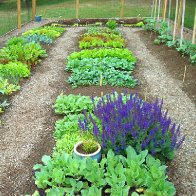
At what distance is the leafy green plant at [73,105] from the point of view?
17.5 ft

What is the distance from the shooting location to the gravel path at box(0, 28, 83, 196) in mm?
3969

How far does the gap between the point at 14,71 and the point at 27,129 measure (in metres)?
2.43

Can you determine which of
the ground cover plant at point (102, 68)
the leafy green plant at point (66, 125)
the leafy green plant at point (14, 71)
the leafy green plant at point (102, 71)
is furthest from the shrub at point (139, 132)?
the leafy green plant at point (14, 71)

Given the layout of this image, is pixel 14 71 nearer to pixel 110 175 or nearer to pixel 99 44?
pixel 99 44

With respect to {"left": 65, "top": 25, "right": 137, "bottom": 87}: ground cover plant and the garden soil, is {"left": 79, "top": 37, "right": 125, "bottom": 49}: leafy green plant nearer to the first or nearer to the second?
the garden soil

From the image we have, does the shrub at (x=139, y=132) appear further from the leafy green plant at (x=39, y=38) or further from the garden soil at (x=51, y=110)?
the leafy green plant at (x=39, y=38)

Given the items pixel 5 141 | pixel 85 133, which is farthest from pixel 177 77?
pixel 5 141

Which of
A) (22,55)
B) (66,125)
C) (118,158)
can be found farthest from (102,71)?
(118,158)

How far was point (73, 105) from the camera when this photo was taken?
539 centimetres

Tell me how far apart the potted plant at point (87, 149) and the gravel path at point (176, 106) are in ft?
3.04

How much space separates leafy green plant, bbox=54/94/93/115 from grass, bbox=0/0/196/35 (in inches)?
313

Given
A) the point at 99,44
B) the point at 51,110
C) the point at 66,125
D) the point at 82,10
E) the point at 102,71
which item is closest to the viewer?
the point at 66,125

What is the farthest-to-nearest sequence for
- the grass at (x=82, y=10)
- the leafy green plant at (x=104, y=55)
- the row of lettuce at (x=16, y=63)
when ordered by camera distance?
1. the grass at (x=82, y=10)
2. the leafy green plant at (x=104, y=55)
3. the row of lettuce at (x=16, y=63)

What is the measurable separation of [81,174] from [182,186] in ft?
3.87
